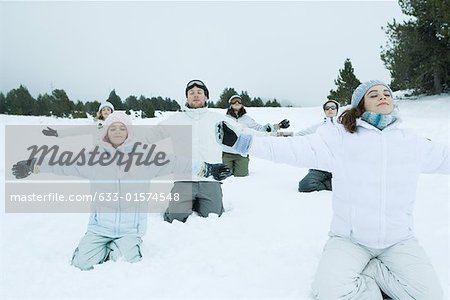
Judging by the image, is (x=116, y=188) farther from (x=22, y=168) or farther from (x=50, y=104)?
(x=50, y=104)

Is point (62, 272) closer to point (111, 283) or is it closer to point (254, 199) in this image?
point (111, 283)

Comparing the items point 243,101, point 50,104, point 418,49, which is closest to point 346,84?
point 418,49

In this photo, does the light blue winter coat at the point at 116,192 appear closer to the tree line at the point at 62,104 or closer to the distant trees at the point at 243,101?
the tree line at the point at 62,104

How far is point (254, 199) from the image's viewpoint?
5816mm

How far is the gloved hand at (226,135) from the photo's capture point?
9.13 feet

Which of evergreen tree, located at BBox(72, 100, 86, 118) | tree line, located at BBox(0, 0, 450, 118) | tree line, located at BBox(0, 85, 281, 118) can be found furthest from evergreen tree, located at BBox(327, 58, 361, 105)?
evergreen tree, located at BBox(72, 100, 86, 118)

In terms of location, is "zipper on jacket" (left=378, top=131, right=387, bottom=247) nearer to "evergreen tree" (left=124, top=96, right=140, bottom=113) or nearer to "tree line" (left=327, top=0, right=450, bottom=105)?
"tree line" (left=327, top=0, right=450, bottom=105)

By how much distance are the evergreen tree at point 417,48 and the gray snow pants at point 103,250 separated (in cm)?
1791

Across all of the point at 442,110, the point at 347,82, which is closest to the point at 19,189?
the point at 442,110

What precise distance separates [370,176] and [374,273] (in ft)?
2.22

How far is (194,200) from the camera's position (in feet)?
16.3

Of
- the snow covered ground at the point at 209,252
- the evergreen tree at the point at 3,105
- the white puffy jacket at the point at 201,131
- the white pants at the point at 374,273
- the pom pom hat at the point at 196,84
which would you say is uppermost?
the evergreen tree at the point at 3,105

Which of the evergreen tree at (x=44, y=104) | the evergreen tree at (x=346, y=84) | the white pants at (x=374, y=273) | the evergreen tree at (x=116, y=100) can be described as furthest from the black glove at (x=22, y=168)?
the evergreen tree at (x=44, y=104)

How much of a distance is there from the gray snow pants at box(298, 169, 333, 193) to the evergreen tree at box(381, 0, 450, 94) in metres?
14.2
